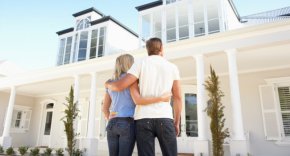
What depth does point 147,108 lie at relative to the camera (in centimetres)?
149

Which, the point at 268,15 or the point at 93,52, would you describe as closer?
the point at 268,15

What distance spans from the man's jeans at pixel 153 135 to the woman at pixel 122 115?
0.12 meters

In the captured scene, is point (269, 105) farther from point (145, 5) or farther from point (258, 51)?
point (145, 5)

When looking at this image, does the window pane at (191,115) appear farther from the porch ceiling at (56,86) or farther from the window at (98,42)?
the window at (98,42)

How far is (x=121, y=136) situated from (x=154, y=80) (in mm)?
436

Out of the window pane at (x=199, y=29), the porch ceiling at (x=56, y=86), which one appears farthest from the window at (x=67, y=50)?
the window pane at (x=199, y=29)

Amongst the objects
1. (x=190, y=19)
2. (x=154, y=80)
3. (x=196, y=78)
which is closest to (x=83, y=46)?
(x=190, y=19)

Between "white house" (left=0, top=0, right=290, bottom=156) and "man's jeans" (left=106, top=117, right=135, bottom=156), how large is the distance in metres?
4.33

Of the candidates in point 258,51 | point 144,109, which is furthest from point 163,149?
point 258,51

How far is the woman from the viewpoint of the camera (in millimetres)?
1531

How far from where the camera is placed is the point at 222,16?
353 inches

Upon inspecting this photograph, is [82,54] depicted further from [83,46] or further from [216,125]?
[216,125]

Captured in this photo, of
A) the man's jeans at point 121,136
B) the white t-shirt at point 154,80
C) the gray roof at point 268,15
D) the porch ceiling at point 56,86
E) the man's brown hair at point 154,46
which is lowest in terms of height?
the man's jeans at point 121,136

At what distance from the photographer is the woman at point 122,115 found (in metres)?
1.53
